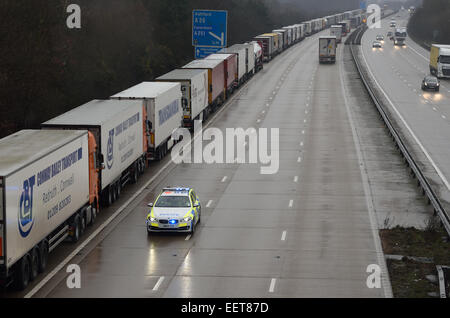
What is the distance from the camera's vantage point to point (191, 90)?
172ft

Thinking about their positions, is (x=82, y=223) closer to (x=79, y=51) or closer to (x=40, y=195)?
(x=40, y=195)

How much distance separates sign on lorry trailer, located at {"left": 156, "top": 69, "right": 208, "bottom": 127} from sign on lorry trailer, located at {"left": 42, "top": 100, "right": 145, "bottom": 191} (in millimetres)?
12335

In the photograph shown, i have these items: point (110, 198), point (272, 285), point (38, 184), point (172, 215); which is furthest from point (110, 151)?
point (272, 285)

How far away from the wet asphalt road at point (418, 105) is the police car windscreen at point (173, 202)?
12056 mm

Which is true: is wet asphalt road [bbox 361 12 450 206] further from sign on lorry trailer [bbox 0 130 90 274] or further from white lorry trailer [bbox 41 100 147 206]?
sign on lorry trailer [bbox 0 130 90 274]

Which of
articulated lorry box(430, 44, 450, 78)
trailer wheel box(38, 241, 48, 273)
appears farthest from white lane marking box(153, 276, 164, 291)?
articulated lorry box(430, 44, 450, 78)

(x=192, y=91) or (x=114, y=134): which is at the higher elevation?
(x=192, y=91)

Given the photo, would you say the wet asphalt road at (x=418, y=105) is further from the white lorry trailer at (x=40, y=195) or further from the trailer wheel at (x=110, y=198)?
the white lorry trailer at (x=40, y=195)

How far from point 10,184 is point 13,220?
3.14 feet

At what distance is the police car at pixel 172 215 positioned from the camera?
29656 mm

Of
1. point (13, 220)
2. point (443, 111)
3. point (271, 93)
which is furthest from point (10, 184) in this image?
point (271, 93)

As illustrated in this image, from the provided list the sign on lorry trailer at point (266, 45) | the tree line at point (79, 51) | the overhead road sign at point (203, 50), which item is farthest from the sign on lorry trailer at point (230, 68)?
the sign on lorry trailer at point (266, 45)

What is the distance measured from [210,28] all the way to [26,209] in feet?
155

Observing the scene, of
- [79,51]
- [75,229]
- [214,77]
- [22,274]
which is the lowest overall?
[22,274]
